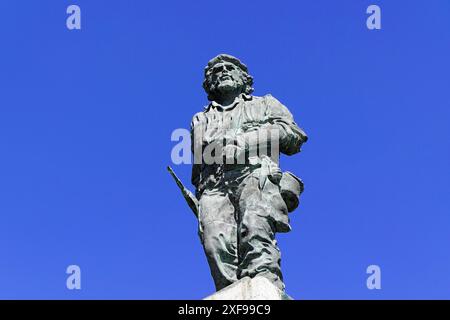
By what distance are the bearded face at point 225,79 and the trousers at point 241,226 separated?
4.25 ft

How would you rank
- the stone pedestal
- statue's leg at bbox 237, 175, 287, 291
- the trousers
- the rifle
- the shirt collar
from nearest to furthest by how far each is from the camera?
the stone pedestal < statue's leg at bbox 237, 175, 287, 291 < the trousers < the rifle < the shirt collar

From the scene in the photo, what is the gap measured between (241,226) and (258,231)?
0.85 feet

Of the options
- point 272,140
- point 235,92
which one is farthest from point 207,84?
point 272,140

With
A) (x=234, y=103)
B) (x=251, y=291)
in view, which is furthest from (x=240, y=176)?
(x=251, y=291)

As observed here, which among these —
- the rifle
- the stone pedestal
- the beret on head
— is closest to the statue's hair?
the beret on head

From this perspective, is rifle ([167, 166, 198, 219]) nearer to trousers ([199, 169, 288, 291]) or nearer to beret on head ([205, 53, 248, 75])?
trousers ([199, 169, 288, 291])

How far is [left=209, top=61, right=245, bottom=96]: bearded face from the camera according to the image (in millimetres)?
13879

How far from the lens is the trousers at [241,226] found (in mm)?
12203

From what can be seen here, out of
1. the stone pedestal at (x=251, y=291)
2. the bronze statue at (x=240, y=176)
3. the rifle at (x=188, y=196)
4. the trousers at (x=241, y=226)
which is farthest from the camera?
the rifle at (x=188, y=196)

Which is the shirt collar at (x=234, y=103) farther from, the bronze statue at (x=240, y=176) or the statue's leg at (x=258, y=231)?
the statue's leg at (x=258, y=231)

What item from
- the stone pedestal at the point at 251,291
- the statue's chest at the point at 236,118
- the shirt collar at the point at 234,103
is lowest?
the stone pedestal at the point at 251,291

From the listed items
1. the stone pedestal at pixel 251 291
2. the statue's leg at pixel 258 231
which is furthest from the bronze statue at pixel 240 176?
the stone pedestal at pixel 251 291

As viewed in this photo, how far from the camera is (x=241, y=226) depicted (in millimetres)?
12523
